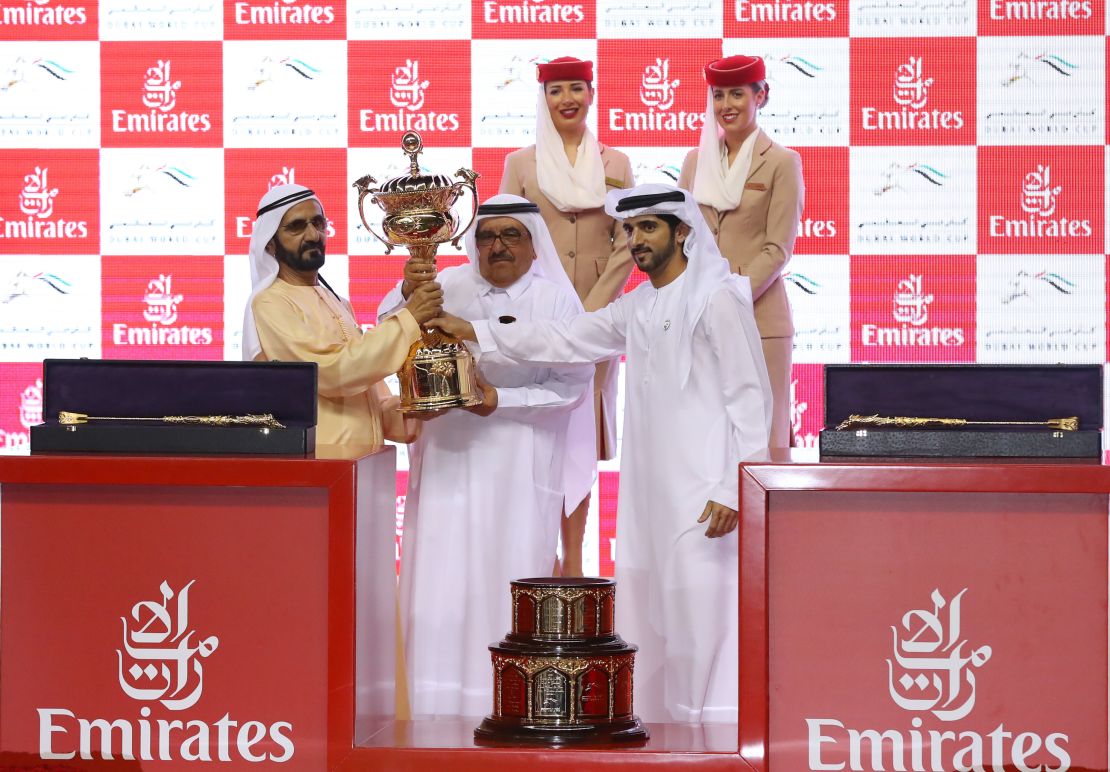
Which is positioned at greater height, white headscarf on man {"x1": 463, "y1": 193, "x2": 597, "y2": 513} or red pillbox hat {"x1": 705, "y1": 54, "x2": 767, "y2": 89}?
red pillbox hat {"x1": 705, "y1": 54, "x2": 767, "y2": 89}

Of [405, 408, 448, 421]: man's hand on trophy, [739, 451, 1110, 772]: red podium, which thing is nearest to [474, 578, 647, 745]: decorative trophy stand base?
[739, 451, 1110, 772]: red podium

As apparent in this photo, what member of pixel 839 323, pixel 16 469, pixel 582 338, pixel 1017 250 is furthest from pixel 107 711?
pixel 1017 250

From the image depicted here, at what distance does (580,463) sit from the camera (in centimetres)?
444

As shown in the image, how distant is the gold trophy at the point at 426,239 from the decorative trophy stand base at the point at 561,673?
2.52 feet

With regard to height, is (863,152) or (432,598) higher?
(863,152)

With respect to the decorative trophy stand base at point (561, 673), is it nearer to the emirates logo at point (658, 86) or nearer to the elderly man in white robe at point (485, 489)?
the elderly man in white robe at point (485, 489)

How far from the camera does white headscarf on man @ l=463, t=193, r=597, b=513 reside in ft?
13.7

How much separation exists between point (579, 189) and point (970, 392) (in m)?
2.12

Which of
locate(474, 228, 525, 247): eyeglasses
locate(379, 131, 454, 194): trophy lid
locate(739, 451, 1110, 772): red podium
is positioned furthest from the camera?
locate(474, 228, 525, 247): eyeglasses

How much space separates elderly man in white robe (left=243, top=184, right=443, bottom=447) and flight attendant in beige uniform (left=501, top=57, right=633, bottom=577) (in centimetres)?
103

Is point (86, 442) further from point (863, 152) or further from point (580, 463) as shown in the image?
point (863, 152)

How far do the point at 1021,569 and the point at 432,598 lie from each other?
176cm

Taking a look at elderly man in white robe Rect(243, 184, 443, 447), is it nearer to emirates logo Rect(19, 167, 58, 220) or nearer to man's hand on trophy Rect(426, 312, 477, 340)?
man's hand on trophy Rect(426, 312, 477, 340)

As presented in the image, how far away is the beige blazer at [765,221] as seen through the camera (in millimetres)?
4891
